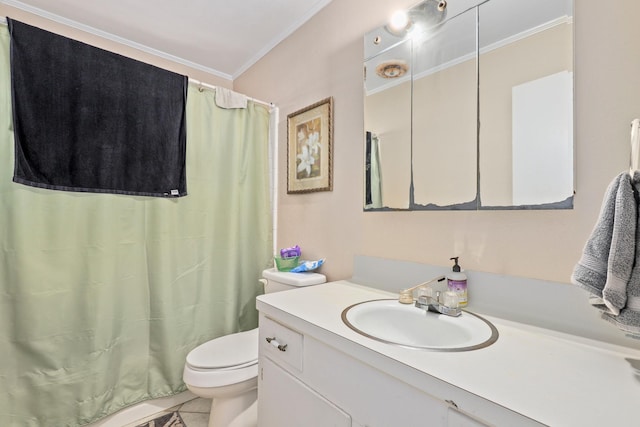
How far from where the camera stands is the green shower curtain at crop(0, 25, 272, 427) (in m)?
1.36

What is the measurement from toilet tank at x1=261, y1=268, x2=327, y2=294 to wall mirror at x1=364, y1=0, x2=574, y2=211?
0.54 m

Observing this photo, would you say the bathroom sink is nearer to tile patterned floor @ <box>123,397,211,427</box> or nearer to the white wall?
the white wall

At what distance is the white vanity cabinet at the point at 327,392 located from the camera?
678mm

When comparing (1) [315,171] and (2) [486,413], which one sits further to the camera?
(1) [315,171]

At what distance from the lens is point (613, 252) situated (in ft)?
2.11

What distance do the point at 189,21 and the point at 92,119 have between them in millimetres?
922

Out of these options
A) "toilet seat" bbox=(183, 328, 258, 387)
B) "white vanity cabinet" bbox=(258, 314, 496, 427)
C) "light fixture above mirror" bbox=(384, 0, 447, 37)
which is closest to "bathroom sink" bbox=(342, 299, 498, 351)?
"white vanity cabinet" bbox=(258, 314, 496, 427)

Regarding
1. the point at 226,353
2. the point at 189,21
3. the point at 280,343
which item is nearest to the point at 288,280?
the point at 226,353

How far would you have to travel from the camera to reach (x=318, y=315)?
3.31ft

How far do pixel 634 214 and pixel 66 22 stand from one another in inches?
116

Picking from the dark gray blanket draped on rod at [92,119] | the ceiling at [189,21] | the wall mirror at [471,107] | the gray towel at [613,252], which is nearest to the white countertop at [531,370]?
the gray towel at [613,252]

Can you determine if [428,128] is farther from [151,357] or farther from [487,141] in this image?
[151,357]

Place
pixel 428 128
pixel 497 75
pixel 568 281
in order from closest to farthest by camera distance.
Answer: pixel 568 281, pixel 497 75, pixel 428 128

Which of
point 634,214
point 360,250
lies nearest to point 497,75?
point 634,214
